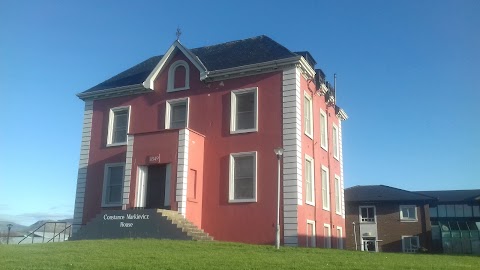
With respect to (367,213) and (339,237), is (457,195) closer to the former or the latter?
(367,213)

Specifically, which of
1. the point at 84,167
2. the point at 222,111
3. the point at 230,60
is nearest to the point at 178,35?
the point at 230,60

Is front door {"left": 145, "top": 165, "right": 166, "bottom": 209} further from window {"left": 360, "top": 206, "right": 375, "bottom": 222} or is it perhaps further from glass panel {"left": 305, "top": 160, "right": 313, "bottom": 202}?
window {"left": 360, "top": 206, "right": 375, "bottom": 222}

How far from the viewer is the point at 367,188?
57406 mm

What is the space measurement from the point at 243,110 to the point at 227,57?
3.89 metres

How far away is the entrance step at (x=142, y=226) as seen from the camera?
21469mm

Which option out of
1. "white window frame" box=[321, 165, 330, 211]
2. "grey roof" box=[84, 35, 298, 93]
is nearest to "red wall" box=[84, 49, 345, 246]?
"white window frame" box=[321, 165, 330, 211]

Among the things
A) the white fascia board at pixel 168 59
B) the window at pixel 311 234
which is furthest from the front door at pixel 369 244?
the white fascia board at pixel 168 59

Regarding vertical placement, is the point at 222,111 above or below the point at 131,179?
above

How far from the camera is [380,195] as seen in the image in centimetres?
5416

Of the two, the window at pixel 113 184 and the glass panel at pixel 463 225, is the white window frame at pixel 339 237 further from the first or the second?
the glass panel at pixel 463 225

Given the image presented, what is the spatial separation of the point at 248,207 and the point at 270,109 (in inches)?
201

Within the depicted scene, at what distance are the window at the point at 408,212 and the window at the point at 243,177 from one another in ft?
108

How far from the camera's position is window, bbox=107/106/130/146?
28641mm

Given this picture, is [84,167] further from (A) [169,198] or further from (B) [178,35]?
(B) [178,35]
